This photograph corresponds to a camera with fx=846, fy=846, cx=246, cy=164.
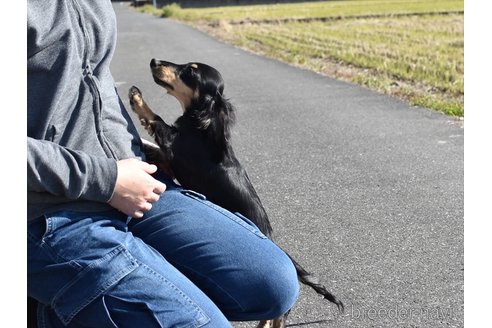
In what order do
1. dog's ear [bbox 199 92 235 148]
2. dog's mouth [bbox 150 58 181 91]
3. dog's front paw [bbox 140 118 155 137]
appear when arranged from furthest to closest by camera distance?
1. dog's mouth [bbox 150 58 181 91]
2. dog's front paw [bbox 140 118 155 137]
3. dog's ear [bbox 199 92 235 148]

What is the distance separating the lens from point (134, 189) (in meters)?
2.14

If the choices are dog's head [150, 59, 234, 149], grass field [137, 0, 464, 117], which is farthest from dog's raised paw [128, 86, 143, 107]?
grass field [137, 0, 464, 117]

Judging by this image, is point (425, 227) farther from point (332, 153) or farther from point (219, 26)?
point (219, 26)

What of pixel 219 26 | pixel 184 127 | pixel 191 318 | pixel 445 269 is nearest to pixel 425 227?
pixel 445 269

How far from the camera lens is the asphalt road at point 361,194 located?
3.48m

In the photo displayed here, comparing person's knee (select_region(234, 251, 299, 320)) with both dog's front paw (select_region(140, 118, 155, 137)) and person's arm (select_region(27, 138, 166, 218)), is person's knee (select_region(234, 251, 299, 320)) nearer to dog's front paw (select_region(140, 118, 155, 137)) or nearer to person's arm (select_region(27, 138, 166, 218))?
person's arm (select_region(27, 138, 166, 218))

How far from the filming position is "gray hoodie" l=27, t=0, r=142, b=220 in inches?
78.4

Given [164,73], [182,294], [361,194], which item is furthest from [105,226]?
[361,194]

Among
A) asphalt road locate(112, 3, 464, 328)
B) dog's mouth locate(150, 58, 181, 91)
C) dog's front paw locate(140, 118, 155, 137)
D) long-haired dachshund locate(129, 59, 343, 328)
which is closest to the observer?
long-haired dachshund locate(129, 59, 343, 328)

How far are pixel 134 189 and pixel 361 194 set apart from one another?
3.18 metres

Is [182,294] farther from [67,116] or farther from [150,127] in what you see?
[150,127]

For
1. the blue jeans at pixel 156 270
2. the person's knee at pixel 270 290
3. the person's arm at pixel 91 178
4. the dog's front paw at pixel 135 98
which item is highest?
the person's arm at pixel 91 178

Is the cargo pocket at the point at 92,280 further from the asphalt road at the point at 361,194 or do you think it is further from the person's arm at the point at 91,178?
the asphalt road at the point at 361,194

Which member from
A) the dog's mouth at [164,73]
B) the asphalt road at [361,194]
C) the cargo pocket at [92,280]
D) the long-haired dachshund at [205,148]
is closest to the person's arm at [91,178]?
the cargo pocket at [92,280]
